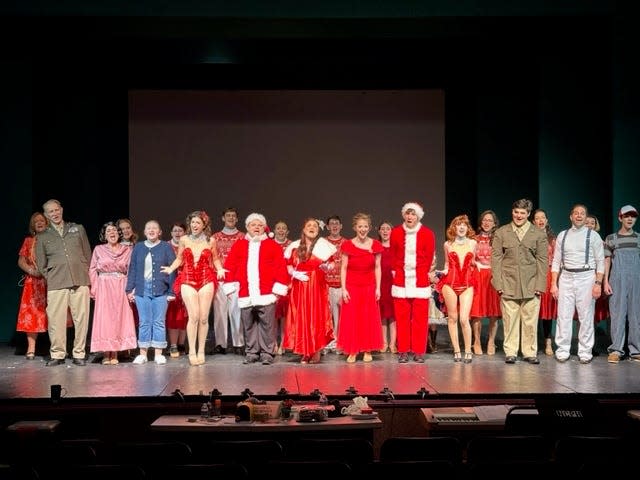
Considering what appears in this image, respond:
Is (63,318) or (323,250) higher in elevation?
(323,250)

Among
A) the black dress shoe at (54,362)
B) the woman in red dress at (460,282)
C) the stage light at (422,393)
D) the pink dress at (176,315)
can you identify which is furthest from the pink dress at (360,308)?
the black dress shoe at (54,362)

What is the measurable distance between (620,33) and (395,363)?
14.5 ft

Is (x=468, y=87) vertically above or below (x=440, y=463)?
above

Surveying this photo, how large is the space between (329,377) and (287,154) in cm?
482

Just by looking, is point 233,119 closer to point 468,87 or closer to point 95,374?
point 468,87

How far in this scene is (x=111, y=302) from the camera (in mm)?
7980

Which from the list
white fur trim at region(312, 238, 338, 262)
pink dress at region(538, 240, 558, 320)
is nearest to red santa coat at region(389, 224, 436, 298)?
white fur trim at region(312, 238, 338, 262)

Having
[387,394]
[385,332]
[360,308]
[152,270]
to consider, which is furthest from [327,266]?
[387,394]

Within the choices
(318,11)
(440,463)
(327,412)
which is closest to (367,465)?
(440,463)

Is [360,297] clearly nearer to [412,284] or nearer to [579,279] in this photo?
[412,284]

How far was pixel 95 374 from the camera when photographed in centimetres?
722

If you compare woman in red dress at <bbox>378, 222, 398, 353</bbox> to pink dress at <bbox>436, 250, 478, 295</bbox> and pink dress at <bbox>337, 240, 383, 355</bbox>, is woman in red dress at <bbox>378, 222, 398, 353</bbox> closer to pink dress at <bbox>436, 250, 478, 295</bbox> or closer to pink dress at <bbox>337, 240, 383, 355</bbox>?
pink dress at <bbox>337, 240, 383, 355</bbox>

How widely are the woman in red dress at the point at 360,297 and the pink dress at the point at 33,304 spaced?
2992 millimetres

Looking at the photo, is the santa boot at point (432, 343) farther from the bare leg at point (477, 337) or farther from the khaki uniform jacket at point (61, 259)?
the khaki uniform jacket at point (61, 259)
